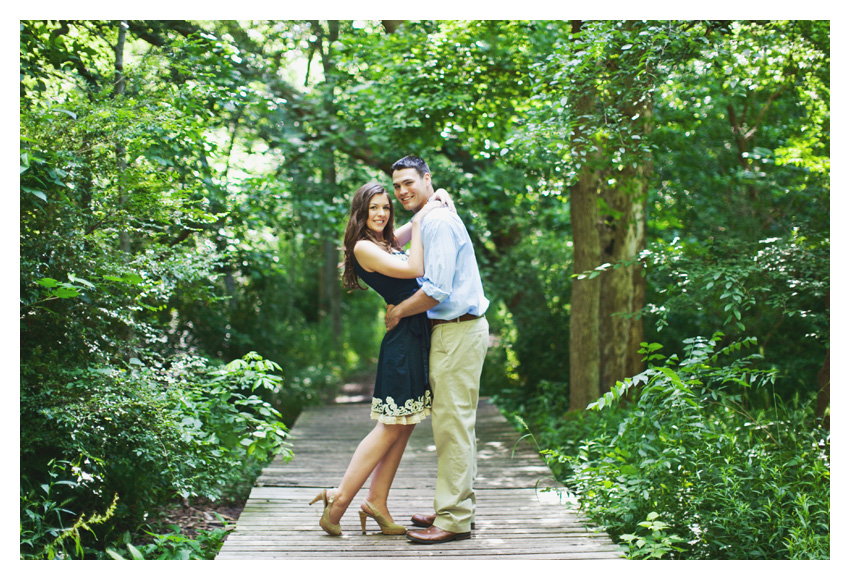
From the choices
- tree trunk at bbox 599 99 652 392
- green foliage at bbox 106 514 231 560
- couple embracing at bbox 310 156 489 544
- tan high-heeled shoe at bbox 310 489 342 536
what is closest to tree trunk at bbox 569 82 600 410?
tree trunk at bbox 599 99 652 392

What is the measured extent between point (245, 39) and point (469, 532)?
17.9 feet

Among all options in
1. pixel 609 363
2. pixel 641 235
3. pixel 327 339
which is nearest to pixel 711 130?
pixel 641 235

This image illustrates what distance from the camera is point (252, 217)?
4707 millimetres

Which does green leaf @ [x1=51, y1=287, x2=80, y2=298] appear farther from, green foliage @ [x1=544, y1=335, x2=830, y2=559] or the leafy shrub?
green foliage @ [x1=544, y1=335, x2=830, y2=559]

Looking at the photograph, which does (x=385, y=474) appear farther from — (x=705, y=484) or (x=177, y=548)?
(x=705, y=484)

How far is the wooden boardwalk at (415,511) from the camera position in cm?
272

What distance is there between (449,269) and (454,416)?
68cm

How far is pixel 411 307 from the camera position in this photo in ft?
9.14

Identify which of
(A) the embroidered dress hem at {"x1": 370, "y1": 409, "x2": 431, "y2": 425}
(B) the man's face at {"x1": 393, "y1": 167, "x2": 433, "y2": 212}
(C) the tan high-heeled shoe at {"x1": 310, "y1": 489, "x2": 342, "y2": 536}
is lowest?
(C) the tan high-heeled shoe at {"x1": 310, "y1": 489, "x2": 342, "y2": 536}

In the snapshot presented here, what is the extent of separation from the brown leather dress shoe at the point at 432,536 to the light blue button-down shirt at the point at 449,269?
0.97 m

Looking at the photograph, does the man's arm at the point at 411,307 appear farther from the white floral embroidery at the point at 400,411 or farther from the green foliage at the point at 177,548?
the green foliage at the point at 177,548

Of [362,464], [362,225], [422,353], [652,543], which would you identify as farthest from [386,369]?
[652,543]

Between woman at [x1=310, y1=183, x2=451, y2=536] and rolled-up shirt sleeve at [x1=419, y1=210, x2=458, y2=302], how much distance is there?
0.23 feet

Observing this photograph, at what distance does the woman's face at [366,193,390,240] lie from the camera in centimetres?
292
